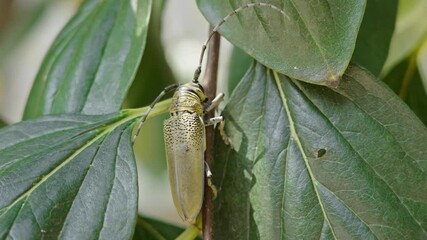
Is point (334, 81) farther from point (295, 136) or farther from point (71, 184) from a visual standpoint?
point (71, 184)

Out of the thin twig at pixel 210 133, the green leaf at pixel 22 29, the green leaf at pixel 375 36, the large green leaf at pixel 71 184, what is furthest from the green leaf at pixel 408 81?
the green leaf at pixel 22 29

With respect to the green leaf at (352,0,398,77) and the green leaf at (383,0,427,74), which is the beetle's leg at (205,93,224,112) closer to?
the green leaf at (352,0,398,77)

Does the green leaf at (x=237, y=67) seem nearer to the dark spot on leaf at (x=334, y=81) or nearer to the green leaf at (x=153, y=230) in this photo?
the green leaf at (x=153, y=230)

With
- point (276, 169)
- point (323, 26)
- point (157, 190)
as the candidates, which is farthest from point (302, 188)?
point (157, 190)

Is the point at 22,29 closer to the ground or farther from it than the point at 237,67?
farther from it

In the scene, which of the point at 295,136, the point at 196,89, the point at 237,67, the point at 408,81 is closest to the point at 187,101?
the point at 196,89

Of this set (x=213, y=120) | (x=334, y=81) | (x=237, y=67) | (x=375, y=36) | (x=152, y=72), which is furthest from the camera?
(x=152, y=72)

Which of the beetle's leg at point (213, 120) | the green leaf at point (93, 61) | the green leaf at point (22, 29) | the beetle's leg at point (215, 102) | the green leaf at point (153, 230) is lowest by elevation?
the green leaf at point (153, 230)

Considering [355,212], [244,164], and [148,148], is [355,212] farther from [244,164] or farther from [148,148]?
[148,148]
